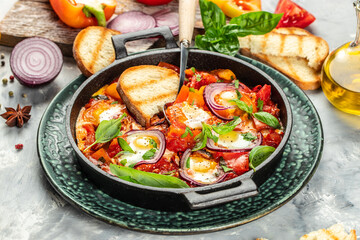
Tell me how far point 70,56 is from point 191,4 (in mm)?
1518

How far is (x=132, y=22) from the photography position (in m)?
4.79

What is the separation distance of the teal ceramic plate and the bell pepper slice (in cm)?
119

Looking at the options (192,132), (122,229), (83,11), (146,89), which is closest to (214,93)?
(192,132)

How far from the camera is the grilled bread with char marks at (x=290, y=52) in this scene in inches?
171

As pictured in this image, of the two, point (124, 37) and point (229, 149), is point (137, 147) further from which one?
point (124, 37)

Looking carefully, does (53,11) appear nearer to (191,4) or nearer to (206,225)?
(191,4)

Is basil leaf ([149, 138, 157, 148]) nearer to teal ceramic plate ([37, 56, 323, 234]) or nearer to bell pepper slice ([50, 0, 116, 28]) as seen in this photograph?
teal ceramic plate ([37, 56, 323, 234])

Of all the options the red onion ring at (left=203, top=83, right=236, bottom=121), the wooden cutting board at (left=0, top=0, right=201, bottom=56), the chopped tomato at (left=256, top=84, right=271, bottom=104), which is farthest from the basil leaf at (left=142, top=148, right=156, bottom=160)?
the wooden cutting board at (left=0, top=0, right=201, bottom=56)

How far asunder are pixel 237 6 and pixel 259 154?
249cm

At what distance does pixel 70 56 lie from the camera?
4641 mm

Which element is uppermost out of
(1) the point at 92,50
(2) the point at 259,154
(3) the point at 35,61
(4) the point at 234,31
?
(4) the point at 234,31

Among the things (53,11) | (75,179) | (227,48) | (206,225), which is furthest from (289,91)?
(53,11)

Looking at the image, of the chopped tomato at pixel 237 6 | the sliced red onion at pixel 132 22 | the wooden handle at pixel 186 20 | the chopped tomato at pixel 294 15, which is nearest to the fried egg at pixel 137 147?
the wooden handle at pixel 186 20

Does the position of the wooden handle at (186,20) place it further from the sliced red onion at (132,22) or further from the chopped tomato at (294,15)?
the chopped tomato at (294,15)
